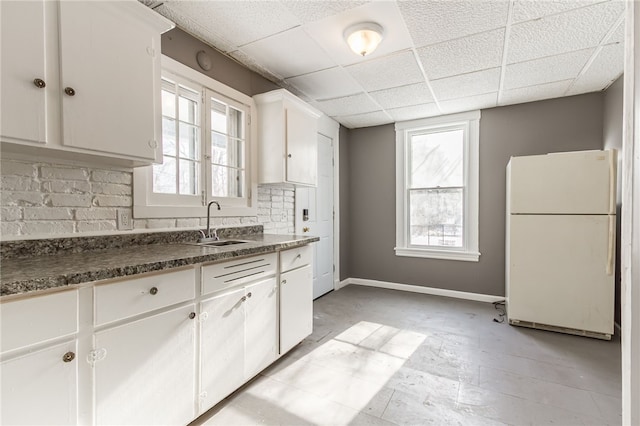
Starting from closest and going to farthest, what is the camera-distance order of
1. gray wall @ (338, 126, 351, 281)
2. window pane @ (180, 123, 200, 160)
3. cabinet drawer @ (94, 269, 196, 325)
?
cabinet drawer @ (94, 269, 196, 325) → window pane @ (180, 123, 200, 160) → gray wall @ (338, 126, 351, 281)

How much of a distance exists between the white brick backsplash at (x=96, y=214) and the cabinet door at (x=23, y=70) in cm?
53

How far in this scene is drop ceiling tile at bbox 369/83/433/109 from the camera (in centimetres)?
333

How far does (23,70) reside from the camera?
49.3 inches

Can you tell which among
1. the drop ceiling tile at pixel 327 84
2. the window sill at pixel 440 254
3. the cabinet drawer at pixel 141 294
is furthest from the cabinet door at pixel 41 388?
the window sill at pixel 440 254

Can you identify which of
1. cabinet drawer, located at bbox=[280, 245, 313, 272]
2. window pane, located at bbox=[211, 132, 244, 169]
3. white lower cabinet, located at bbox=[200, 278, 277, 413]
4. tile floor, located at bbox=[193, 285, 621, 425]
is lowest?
tile floor, located at bbox=[193, 285, 621, 425]

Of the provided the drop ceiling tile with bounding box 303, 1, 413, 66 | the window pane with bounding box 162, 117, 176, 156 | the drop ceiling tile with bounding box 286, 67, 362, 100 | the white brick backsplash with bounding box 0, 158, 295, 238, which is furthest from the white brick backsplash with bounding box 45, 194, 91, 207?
the drop ceiling tile with bounding box 286, 67, 362, 100

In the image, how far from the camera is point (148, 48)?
5.60ft

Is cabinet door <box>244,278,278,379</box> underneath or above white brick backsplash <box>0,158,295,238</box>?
underneath

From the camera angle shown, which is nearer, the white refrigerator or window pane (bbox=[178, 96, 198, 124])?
window pane (bbox=[178, 96, 198, 124])

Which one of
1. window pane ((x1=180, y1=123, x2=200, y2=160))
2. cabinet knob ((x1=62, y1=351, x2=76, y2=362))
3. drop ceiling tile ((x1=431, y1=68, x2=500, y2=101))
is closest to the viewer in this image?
cabinet knob ((x1=62, y1=351, x2=76, y2=362))

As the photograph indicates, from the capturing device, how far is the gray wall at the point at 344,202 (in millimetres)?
4766

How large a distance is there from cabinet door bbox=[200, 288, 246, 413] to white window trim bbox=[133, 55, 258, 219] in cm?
82

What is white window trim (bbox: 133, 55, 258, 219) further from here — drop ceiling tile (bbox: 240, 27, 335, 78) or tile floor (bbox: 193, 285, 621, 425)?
tile floor (bbox: 193, 285, 621, 425)

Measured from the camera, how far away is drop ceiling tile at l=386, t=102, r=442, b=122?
3.93m
